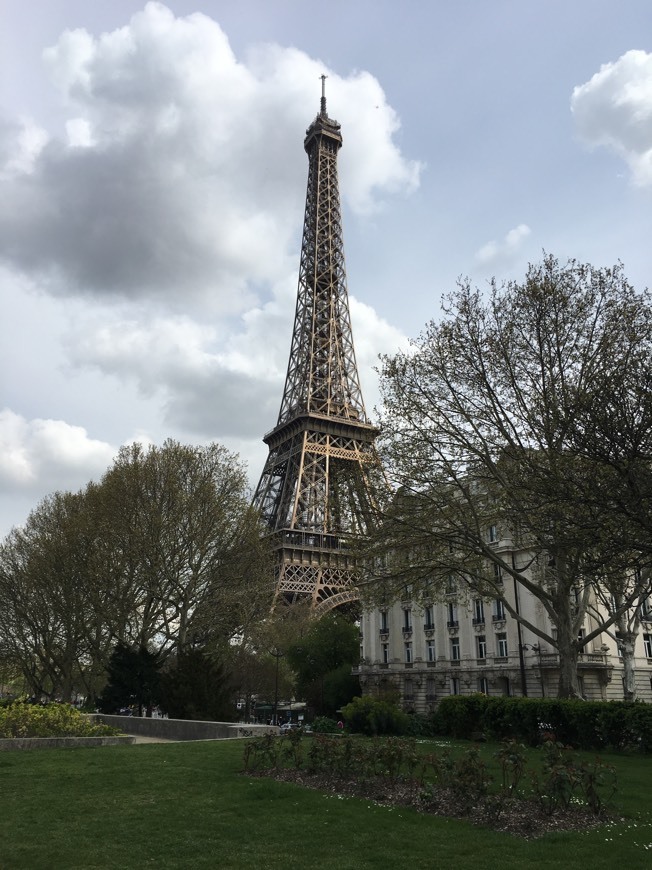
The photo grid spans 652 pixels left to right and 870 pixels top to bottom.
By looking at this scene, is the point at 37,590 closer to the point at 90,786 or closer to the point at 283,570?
the point at 283,570

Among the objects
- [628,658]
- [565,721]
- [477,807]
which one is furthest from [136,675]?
[477,807]

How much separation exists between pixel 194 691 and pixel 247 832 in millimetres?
21273

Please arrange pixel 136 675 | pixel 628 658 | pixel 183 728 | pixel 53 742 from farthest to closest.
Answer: pixel 628 658 < pixel 136 675 < pixel 183 728 < pixel 53 742

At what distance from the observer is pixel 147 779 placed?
1442cm

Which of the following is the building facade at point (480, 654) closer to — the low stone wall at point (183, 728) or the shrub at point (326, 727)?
the shrub at point (326, 727)

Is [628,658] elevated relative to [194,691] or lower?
elevated

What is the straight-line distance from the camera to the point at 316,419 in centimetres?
7506

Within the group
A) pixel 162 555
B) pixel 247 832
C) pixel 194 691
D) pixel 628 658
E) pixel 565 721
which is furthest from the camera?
pixel 162 555

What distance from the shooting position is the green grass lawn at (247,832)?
859 centimetres

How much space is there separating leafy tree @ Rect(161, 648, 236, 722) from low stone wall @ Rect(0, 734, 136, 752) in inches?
313

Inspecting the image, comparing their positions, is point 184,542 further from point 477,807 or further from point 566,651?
point 477,807

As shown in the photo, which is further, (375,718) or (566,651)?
(375,718)

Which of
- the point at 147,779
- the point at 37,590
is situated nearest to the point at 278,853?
the point at 147,779

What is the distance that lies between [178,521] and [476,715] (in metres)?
19.4
